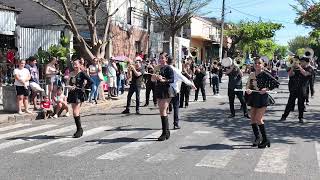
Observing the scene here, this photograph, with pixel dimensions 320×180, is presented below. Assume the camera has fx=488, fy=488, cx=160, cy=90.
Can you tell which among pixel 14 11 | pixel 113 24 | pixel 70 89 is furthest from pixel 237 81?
pixel 113 24

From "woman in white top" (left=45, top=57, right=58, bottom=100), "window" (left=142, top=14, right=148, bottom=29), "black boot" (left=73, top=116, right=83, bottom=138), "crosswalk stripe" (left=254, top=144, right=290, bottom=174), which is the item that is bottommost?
"crosswalk stripe" (left=254, top=144, right=290, bottom=174)

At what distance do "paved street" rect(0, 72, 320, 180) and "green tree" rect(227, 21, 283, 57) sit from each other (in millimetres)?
49489

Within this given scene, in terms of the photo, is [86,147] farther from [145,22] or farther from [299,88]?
→ [145,22]

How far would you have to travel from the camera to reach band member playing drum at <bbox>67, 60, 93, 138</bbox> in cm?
1021

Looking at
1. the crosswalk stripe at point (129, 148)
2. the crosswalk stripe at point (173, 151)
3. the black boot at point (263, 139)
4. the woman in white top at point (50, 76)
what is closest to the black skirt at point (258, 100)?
the black boot at point (263, 139)

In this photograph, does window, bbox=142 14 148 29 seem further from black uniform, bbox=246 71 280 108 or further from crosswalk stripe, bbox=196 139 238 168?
crosswalk stripe, bbox=196 139 238 168

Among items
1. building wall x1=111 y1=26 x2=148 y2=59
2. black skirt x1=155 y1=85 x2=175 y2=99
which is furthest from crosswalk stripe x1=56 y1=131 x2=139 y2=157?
building wall x1=111 y1=26 x2=148 y2=59

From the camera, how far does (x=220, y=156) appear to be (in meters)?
8.37

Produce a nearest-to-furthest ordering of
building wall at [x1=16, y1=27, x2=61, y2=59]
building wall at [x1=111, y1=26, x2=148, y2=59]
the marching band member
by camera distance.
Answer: the marching band member < building wall at [x1=16, y1=27, x2=61, y2=59] < building wall at [x1=111, y1=26, x2=148, y2=59]

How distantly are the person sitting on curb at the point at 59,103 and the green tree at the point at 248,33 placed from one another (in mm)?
47934

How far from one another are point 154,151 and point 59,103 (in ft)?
19.3

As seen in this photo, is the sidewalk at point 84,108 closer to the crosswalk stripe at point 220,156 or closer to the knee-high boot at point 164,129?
the knee-high boot at point 164,129

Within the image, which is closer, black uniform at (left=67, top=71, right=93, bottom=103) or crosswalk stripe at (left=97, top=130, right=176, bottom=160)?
crosswalk stripe at (left=97, top=130, right=176, bottom=160)

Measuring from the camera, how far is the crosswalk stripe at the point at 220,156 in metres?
7.73
